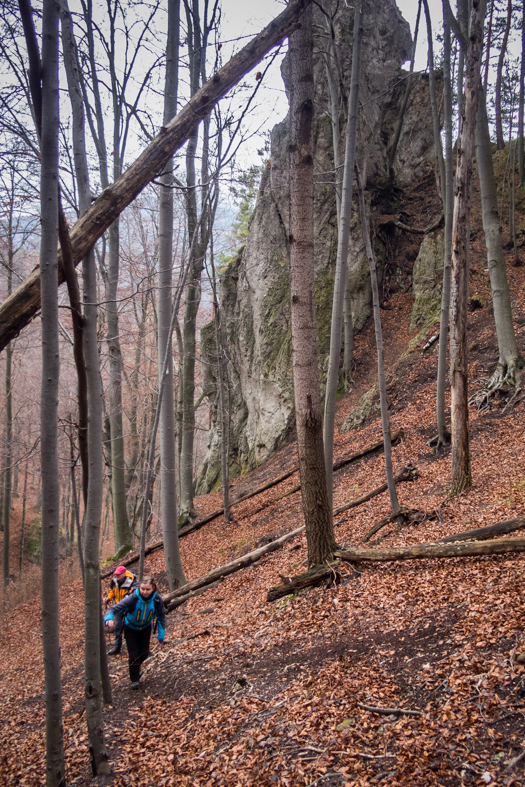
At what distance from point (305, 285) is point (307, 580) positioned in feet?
11.6

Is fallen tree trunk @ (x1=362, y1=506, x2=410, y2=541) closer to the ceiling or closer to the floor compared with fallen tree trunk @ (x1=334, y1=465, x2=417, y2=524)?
closer to the floor

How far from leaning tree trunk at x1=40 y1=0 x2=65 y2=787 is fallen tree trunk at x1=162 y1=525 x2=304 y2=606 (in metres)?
5.67

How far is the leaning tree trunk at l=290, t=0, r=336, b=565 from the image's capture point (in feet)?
17.3

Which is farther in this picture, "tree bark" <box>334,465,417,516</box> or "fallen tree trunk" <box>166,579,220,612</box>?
"tree bark" <box>334,465,417,516</box>

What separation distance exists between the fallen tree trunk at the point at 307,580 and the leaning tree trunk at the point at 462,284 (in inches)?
113

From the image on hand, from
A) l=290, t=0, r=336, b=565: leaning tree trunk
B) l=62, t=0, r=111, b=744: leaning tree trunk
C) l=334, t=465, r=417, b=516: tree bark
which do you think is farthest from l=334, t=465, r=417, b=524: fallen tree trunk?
l=62, t=0, r=111, b=744: leaning tree trunk

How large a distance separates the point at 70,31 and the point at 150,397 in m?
15.5

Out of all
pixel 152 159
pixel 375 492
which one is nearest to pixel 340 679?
pixel 152 159

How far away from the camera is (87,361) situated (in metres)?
3.78

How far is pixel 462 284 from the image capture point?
7.21 metres

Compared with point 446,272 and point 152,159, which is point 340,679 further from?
point 446,272

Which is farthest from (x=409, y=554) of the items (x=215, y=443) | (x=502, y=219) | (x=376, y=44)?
(x=376, y=44)

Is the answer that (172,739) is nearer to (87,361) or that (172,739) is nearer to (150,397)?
(87,361)

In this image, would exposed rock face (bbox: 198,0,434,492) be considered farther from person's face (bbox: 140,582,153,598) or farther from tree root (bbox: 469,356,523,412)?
person's face (bbox: 140,582,153,598)
